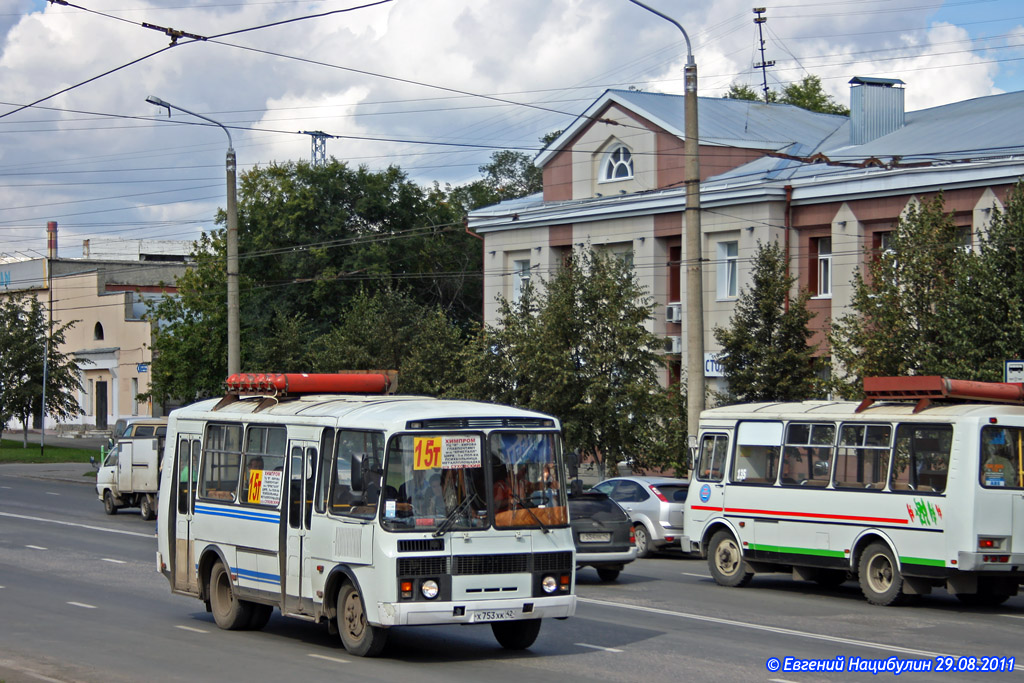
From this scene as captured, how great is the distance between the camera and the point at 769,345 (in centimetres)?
2939

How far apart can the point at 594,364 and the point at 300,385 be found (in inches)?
720

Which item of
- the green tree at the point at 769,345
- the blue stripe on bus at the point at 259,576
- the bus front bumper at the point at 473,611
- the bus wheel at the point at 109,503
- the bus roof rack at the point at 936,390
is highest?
the green tree at the point at 769,345

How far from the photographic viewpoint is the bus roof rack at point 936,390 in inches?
629

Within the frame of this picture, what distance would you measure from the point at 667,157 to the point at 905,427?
2406 cm

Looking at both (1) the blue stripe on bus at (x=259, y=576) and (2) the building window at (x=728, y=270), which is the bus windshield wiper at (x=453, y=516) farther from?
(2) the building window at (x=728, y=270)

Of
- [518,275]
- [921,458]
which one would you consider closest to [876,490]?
[921,458]

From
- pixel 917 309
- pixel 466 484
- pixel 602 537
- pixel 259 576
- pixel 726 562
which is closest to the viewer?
pixel 466 484

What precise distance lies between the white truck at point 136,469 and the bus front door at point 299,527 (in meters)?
18.3

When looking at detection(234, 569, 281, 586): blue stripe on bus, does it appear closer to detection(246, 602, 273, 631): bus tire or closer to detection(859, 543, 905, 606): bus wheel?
detection(246, 602, 273, 631): bus tire

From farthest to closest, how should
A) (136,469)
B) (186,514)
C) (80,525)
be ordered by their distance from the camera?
(136,469), (80,525), (186,514)

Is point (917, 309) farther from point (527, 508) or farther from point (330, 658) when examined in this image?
point (330, 658)

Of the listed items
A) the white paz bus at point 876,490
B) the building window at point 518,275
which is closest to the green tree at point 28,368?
the building window at point 518,275

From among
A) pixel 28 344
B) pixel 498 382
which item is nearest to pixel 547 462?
pixel 498 382

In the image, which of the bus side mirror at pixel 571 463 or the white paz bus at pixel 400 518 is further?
the bus side mirror at pixel 571 463
